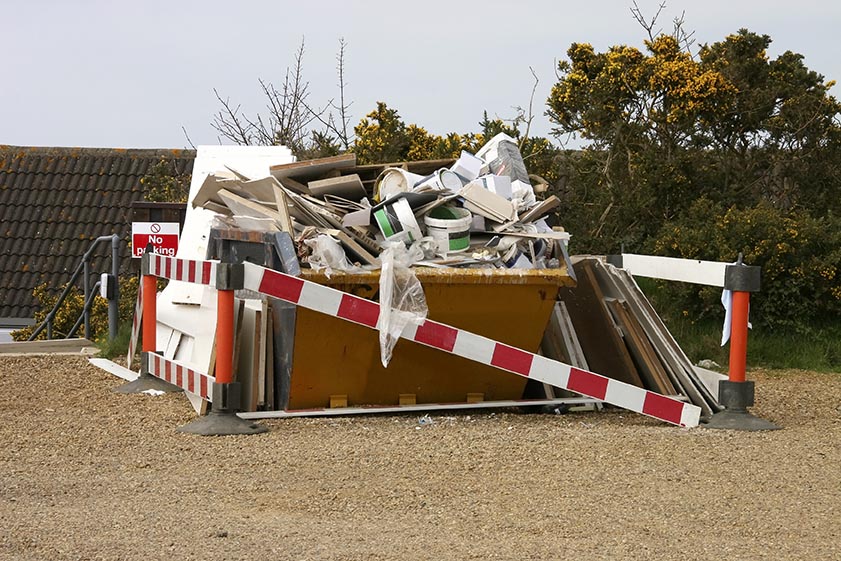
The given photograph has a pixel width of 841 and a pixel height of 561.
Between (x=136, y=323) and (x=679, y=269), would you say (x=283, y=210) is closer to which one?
(x=679, y=269)

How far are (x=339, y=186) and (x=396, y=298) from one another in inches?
59.3

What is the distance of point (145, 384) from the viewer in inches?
397

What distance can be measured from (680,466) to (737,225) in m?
6.43

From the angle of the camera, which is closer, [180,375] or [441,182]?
[180,375]

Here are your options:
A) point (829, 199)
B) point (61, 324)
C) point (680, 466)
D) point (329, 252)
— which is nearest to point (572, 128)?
point (829, 199)

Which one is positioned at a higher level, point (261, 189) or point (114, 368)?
point (261, 189)

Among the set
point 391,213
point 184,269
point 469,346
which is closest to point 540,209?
point 391,213

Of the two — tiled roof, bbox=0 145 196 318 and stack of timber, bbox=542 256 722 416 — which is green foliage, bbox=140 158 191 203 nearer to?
tiled roof, bbox=0 145 196 318

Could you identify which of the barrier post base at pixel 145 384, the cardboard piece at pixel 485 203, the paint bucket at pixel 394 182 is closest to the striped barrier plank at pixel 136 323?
the barrier post base at pixel 145 384

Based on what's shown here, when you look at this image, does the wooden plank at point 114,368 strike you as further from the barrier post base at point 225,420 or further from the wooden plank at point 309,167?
the barrier post base at point 225,420

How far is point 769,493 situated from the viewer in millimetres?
6395

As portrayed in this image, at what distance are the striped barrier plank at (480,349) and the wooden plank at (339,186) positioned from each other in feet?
4.90

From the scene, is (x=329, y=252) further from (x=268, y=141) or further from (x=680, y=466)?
(x=268, y=141)

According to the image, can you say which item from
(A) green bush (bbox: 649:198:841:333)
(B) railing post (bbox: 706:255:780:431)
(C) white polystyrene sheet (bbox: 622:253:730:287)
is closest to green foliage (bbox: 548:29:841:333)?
(A) green bush (bbox: 649:198:841:333)
